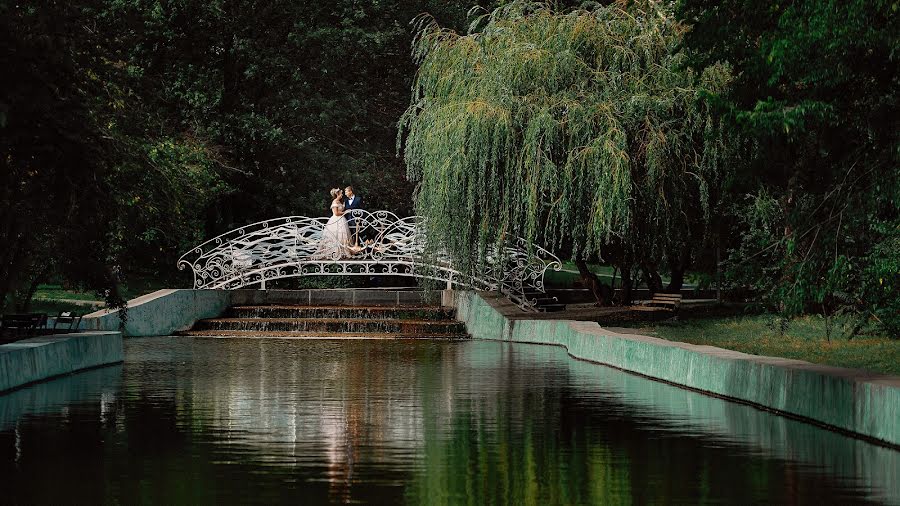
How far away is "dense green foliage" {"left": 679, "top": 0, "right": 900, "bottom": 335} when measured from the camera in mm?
18672

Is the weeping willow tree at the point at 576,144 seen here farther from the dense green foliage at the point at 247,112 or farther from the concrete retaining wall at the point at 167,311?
the concrete retaining wall at the point at 167,311

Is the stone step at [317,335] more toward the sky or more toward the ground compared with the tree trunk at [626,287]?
more toward the ground

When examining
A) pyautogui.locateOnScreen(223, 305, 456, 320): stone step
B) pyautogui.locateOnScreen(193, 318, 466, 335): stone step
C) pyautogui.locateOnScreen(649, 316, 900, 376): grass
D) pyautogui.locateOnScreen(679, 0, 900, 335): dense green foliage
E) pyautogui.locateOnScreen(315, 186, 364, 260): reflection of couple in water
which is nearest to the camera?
pyautogui.locateOnScreen(679, 0, 900, 335): dense green foliage

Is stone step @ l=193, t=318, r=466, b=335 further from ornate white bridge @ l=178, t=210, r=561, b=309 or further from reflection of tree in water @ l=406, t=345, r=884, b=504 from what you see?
reflection of tree in water @ l=406, t=345, r=884, b=504

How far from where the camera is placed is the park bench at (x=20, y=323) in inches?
1019

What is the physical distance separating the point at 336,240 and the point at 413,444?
2798cm

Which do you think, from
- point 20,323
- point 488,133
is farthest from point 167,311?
point 20,323

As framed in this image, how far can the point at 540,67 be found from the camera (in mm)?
33375

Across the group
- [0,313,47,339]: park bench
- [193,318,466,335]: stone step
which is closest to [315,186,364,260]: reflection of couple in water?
[193,318,466,335]: stone step

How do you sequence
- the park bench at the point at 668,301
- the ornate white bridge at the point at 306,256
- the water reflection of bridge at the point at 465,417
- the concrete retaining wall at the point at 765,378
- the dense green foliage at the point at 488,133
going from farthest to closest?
the ornate white bridge at the point at 306,256
the park bench at the point at 668,301
the dense green foliage at the point at 488,133
the concrete retaining wall at the point at 765,378
the water reflection of bridge at the point at 465,417

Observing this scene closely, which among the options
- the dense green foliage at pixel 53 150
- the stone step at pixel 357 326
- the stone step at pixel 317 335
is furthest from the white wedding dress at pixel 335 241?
the dense green foliage at pixel 53 150

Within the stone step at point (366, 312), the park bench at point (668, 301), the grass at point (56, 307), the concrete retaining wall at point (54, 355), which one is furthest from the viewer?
the grass at point (56, 307)

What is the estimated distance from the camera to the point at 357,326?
37875 millimetres

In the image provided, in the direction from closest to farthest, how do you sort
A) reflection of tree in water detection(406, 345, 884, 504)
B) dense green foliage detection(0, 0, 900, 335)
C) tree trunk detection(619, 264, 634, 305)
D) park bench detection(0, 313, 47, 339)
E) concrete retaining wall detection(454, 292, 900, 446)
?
reflection of tree in water detection(406, 345, 884, 504) < concrete retaining wall detection(454, 292, 900, 446) < dense green foliage detection(0, 0, 900, 335) < park bench detection(0, 313, 47, 339) < tree trunk detection(619, 264, 634, 305)
